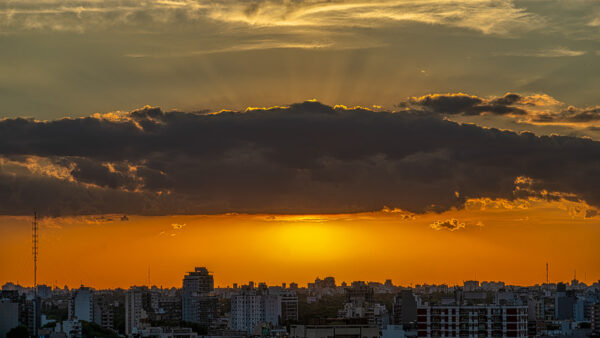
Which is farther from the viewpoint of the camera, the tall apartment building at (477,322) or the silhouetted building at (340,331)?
the tall apartment building at (477,322)

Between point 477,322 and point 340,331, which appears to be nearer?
point 340,331

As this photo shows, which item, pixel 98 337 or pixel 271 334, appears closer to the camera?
pixel 271 334

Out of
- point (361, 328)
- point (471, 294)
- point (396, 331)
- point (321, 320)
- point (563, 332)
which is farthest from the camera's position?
point (563, 332)

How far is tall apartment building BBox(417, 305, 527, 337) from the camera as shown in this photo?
113375 mm

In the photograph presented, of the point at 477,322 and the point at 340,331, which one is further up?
the point at 477,322

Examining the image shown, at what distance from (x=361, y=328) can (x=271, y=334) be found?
8252cm

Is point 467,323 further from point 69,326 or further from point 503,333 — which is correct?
point 69,326

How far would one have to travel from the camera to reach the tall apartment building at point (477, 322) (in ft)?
372

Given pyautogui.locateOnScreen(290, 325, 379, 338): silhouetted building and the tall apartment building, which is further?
the tall apartment building

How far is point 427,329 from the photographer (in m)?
116

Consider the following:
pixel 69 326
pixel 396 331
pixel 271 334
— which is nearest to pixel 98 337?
pixel 69 326

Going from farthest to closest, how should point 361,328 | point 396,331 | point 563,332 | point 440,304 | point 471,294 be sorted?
point 563,332
point 396,331
point 471,294
point 440,304
point 361,328

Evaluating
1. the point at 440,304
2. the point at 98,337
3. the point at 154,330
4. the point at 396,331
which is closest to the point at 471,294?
the point at 440,304

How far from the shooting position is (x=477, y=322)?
373ft
